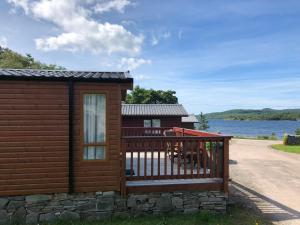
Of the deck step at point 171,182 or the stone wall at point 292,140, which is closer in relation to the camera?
the deck step at point 171,182

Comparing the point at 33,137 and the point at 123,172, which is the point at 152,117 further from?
the point at 33,137

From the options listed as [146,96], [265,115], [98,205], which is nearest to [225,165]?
[98,205]

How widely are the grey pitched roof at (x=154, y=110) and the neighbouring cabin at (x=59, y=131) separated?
46.1 feet

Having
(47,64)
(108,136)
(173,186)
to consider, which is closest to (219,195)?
(173,186)

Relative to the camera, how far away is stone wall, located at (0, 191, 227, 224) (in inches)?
279

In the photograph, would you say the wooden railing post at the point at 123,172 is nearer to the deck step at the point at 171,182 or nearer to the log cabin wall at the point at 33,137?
the deck step at the point at 171,182

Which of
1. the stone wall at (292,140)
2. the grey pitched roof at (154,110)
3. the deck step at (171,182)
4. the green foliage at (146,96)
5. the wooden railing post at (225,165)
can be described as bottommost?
the stone wall at (292,140)

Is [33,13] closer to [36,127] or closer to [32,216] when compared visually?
[36,127]

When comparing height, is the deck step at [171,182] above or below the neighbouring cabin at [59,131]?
below

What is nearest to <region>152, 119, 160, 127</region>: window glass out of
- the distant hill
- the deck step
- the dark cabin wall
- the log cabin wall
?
the dark cabin wall

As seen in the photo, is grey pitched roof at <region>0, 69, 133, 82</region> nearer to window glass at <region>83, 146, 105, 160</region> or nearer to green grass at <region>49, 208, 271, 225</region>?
window glass at <region>83, 146, 105, 160</region>

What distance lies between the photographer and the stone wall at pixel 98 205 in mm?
7074

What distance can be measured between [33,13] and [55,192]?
40.2 ft

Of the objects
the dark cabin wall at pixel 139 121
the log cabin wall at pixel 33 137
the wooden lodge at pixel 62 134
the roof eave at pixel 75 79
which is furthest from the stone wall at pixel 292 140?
the log cabin wall at pixel 33 137
